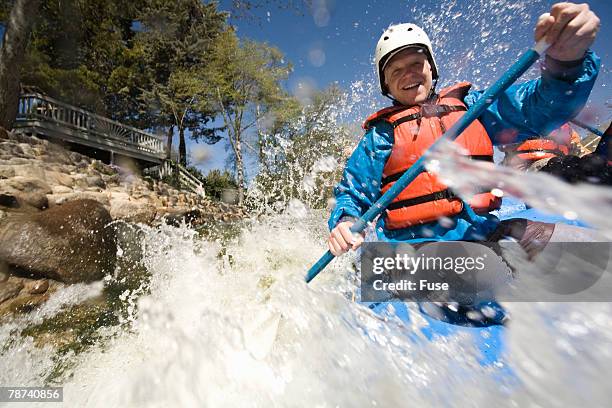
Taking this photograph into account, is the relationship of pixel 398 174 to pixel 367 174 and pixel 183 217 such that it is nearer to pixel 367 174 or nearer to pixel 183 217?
pixel 367 174

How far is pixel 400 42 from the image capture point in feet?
7.18

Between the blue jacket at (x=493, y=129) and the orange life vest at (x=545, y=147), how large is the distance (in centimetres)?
206

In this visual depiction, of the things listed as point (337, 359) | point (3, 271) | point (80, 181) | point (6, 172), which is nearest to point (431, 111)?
point (337, 359)

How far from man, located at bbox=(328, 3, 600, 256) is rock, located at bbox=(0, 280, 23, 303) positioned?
3.60 metres

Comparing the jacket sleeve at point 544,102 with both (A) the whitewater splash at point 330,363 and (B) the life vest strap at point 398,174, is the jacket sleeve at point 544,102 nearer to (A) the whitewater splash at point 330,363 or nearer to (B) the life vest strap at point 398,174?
(B) the life vest strap at point 398,174

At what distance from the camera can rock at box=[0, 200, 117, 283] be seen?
3.78 metres

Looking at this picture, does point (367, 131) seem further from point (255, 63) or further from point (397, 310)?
point (255, 63)

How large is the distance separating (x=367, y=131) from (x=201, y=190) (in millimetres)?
19403

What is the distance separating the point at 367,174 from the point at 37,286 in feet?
13.0

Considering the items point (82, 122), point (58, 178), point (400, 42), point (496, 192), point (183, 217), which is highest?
point (82, 122)

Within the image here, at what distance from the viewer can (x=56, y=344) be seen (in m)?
2.81

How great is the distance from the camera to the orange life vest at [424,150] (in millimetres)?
1964

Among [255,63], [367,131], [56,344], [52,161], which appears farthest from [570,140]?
[255,63]

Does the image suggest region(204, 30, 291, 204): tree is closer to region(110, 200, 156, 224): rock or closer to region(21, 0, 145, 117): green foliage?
region(21, 0, 145, 117): green foliage
